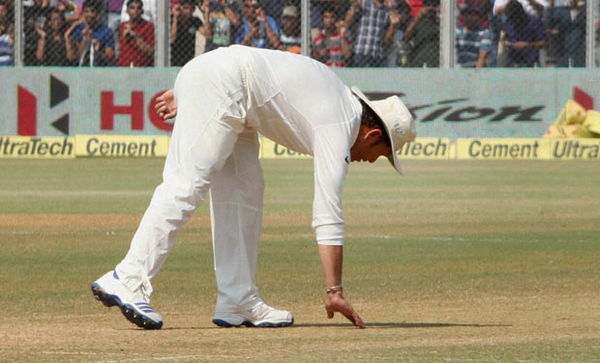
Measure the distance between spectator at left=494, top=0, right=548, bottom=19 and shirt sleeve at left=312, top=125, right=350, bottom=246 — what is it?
2450 centimetres

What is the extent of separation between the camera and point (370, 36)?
31.6 meters

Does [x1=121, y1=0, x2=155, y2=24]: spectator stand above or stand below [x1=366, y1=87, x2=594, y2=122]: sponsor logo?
above

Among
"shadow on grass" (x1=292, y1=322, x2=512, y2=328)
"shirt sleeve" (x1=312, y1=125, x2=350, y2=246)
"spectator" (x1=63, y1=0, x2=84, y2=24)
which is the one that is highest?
"shirt sleeve" (x1=312, y1=125, x2=350, y2=246)

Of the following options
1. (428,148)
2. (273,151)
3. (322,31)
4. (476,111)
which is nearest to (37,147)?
(273,151)

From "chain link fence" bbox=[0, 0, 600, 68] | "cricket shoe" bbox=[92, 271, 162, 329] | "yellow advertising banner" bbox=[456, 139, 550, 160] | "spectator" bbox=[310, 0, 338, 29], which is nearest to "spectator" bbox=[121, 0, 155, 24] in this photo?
"chain link fence" bbox=[0, 0, 600, 68]

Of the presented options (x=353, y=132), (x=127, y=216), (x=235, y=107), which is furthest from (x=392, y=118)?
(x=127, y=216)

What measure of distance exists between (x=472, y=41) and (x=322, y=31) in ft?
10.2

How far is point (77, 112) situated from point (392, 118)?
25.1 metres

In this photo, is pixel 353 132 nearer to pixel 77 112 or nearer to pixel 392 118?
pixel 392 118

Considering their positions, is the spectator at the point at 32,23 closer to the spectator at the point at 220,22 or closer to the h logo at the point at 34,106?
the h logo at the point at 34,106

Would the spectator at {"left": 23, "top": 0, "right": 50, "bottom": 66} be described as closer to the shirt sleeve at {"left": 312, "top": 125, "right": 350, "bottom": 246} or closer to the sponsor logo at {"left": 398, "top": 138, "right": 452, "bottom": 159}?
the sponsor logo at {"left": 398, "top": 138, "right": 452, "bottom": 159}

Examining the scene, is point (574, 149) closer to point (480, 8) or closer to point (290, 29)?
point (480, 8)

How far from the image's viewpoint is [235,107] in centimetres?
734

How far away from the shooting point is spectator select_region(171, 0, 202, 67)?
3169 centimetres
